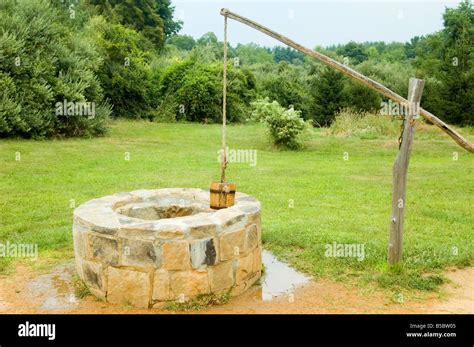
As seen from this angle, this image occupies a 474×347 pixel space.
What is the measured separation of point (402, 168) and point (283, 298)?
193 cm

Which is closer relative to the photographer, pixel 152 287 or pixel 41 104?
pixel 152 287

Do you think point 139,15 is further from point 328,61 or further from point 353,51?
point 328,61

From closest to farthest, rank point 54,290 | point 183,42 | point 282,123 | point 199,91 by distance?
1. point 54,290
2. point 282,123
3. point 199,91
4. point 183,42

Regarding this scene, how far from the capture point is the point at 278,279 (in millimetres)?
5719

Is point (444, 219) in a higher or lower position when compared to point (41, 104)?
lower

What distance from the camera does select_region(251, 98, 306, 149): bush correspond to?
50.6ft

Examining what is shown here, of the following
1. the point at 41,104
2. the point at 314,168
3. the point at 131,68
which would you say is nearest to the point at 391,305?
the point at 314,168

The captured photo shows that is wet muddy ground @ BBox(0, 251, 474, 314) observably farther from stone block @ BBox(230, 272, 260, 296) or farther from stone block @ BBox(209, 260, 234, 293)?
stone block @ BBox(209, 260, 234, 293)

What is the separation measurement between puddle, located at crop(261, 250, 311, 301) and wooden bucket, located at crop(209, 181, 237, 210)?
96 centimetres

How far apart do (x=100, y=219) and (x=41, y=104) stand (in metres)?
12.9

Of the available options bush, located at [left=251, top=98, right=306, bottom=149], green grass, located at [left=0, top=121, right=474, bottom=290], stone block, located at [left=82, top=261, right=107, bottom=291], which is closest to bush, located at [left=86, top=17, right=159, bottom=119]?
green grass, located at [left=0, top=121, right=474, bottom=290]

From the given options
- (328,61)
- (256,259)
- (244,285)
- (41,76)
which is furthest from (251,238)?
(41,76)

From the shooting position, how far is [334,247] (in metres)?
6.57

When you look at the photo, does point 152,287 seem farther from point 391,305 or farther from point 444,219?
point 444,219
